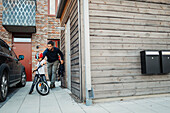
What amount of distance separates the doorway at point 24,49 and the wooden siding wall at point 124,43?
282 inches

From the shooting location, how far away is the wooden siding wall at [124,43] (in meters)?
3.98

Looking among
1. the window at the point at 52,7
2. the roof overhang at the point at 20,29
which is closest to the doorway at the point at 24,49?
the roof overhang at the point at 20,29

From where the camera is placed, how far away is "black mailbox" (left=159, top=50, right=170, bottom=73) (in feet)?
14.1

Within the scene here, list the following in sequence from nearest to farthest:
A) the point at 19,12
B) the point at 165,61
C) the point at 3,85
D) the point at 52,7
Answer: the point at 3,85 → the point at 165,61 → the point at 19,12 → the point at 52,7

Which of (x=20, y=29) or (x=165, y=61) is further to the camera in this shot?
(x=20, y=29)

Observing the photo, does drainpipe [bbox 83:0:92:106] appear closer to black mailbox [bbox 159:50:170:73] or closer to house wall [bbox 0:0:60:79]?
black mailbox [bbox 159:50:170:73]

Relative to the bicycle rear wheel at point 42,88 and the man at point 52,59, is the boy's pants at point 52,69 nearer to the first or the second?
the man at point 52,59

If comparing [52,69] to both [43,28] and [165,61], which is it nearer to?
[165,61]

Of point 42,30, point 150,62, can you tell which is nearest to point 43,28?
point 42,30

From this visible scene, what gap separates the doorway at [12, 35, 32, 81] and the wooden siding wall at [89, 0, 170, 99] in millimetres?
7156

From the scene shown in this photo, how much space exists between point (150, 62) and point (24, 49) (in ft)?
26.6

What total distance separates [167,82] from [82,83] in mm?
2454

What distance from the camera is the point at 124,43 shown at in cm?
421

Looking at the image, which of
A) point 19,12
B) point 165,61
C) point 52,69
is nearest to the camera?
point 165,61
